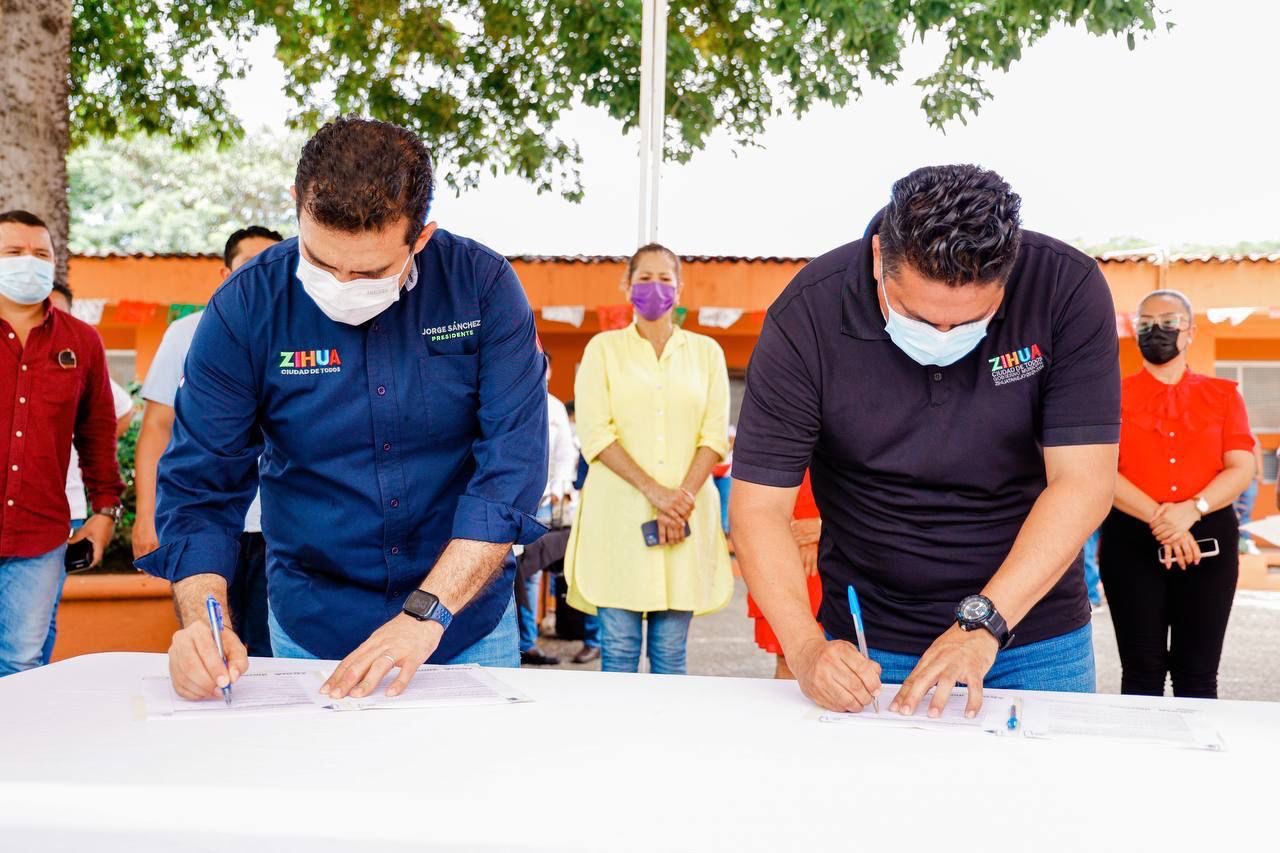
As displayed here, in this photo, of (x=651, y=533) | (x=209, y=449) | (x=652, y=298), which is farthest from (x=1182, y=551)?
(x=209, y=449)

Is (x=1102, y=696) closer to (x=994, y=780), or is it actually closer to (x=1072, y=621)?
(x=1072, y=621)

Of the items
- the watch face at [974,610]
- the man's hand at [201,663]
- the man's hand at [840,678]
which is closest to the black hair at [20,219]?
the man's hand at [201,663]

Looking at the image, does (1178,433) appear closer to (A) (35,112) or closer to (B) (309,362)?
(B) (309,362)

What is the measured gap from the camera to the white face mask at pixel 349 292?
1.91 meters

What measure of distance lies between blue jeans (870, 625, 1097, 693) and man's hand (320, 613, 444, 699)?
82 centimetres

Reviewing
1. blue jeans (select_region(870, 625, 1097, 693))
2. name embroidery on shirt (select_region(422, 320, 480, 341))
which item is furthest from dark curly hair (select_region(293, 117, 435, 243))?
blue jeans (select_region(870, 625, 1097, 693))

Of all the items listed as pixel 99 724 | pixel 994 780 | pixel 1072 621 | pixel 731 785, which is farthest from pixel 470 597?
pixel 1072 621

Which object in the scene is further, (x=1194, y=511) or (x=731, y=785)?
(x=1194, y=511)

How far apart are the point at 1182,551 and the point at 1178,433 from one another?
0.50 m

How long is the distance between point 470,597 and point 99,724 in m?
0.60

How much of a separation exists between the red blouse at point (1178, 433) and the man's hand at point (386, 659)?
314cm

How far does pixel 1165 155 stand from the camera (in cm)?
2598

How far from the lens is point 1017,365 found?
78.5 inches

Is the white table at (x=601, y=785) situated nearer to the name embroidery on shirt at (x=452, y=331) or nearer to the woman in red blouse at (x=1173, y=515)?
the name embroidery on shirt at (x=452, y=331)
